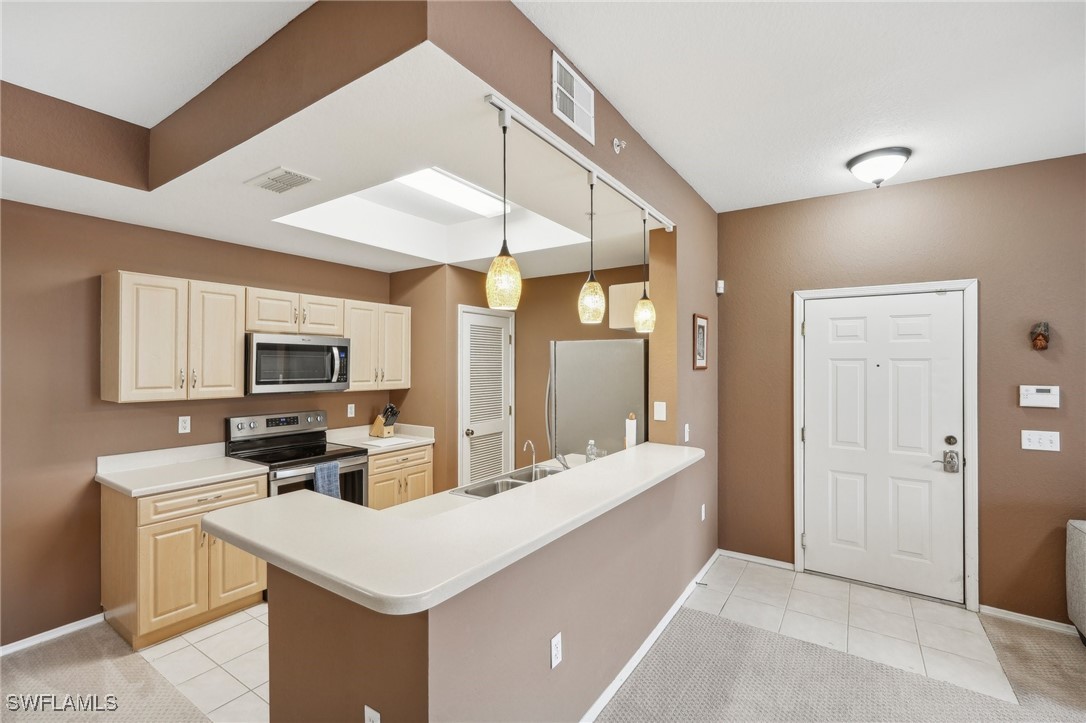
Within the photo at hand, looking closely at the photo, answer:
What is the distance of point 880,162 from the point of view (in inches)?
107

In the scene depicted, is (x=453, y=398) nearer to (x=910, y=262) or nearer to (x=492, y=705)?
(x=492, y=705)

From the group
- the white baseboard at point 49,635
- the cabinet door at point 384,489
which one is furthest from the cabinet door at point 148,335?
the cabinet door at point 384,489

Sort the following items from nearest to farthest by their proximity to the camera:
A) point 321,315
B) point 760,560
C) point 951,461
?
point 951,461, point 760,560, point 321,315

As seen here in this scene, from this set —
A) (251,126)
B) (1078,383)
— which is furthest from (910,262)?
(251,126)

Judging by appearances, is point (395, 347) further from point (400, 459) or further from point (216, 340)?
point (216, 340)

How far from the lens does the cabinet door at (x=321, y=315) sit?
12.1ft

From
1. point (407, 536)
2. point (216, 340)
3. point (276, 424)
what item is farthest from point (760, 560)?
point (216, 340)

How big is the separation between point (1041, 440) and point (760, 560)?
184 cm

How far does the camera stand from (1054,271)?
2.80 metres

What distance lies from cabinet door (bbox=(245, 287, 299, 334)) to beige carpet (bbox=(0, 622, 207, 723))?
Answer: 196cm

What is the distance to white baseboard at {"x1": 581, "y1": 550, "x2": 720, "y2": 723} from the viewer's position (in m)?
2.08

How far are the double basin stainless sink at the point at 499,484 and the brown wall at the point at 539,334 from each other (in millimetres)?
1879

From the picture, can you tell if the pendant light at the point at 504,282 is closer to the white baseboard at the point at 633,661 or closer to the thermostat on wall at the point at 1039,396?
A: the white baseboard at the point at 633,661

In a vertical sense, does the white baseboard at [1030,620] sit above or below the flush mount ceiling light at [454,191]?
below
